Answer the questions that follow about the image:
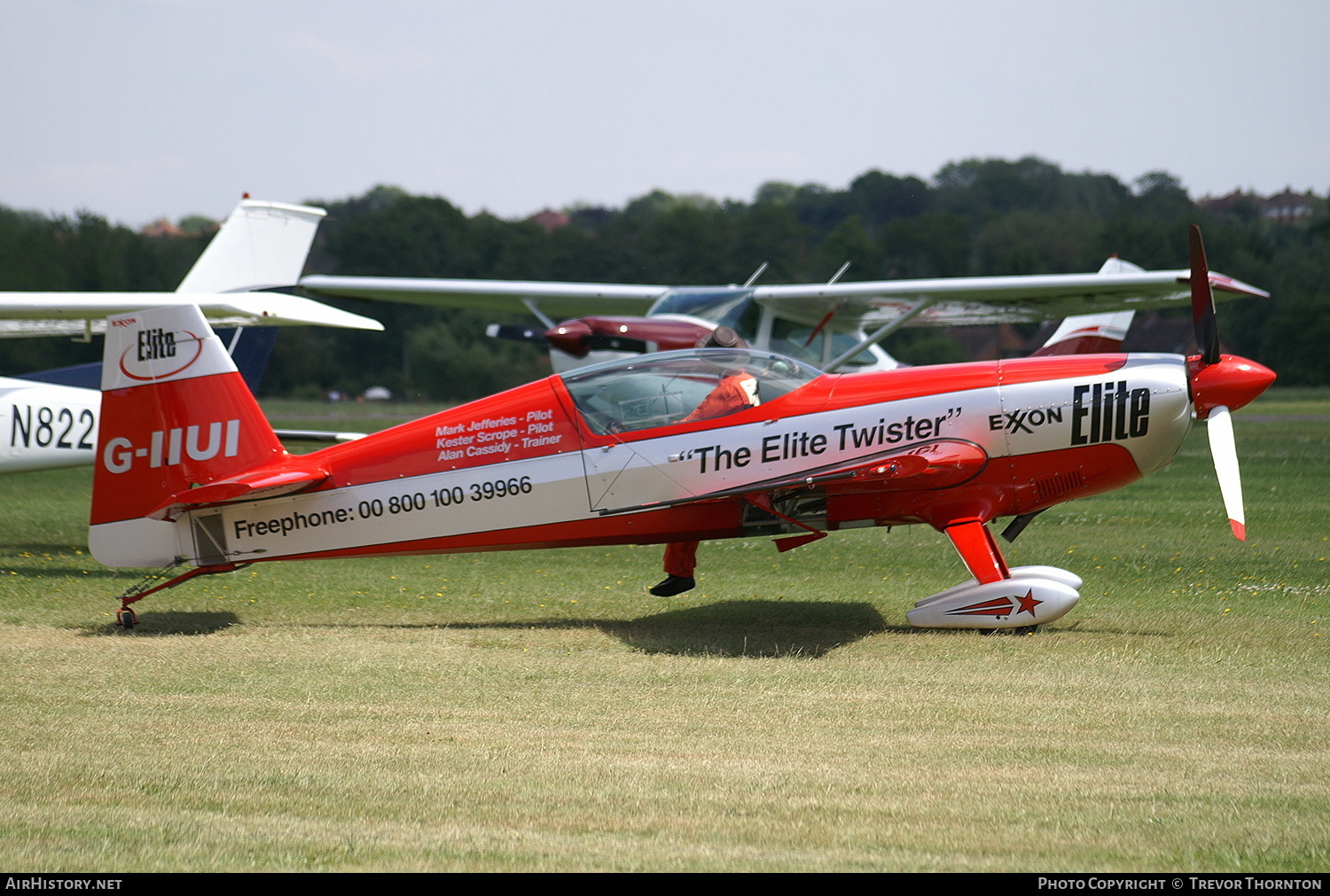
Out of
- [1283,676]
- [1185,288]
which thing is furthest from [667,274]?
[1283,676]

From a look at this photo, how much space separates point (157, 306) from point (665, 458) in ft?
12.6

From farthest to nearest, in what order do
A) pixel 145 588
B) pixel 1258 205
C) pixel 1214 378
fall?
pixel 1258 205 < pixel 145 588 < pixel 1214 378

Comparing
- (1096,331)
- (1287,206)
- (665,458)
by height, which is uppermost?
(1287,206)

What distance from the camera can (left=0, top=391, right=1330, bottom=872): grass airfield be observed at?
3.98 meters

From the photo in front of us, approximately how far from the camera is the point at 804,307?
20.3 metres

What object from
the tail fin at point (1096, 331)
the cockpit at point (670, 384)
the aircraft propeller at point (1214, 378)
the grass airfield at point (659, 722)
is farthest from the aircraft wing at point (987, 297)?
the cockpit at point (670, 384)

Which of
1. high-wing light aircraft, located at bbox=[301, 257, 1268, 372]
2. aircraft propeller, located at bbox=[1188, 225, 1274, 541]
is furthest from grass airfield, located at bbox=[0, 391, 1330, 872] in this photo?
high-wing light aircraft, located at bbox=[301, 257, 1268, 372]

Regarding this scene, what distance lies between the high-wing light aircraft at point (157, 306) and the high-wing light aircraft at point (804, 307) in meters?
4.69

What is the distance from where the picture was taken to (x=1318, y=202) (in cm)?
7050

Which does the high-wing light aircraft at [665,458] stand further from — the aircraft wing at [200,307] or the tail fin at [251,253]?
the tail fin at [251,253]

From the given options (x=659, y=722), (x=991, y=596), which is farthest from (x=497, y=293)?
(x=659, y=722)

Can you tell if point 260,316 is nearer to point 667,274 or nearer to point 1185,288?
point 1185,288

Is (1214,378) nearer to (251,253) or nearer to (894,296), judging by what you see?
(251,253)

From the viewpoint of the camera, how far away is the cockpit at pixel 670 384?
776 cm
